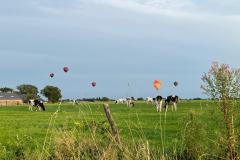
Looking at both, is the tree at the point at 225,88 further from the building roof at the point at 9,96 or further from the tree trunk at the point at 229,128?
the building roof at the point at 9,96

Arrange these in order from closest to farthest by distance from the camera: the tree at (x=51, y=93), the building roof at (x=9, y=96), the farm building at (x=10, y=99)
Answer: the tree at (x=51, y=93)
the farm building at (x=10, y=99)
the building roof at (x=9, y=96)

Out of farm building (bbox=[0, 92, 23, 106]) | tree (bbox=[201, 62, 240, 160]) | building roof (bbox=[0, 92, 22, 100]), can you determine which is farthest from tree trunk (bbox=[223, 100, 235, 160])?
building roof (bbox=[0, 92, 22, 100])

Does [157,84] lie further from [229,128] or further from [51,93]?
[51,93]

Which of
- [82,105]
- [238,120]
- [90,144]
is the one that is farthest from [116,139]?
[238,120]

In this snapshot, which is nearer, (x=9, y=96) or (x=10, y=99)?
(x=10, y=99)

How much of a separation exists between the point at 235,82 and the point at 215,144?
2.27 m

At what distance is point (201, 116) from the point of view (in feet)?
33.2

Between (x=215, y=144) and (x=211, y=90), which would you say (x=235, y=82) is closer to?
(x=211, y=90)

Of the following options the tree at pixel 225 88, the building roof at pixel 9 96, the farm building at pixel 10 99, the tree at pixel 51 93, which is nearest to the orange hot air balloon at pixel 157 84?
the tree at pixel 225 88

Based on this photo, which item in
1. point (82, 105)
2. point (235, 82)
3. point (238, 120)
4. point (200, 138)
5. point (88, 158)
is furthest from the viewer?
point (82, 105)

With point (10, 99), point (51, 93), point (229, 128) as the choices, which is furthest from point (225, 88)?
point (10, 99)

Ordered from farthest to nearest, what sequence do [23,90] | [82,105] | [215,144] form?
A: [23,90]
[82,105]
[215,144]

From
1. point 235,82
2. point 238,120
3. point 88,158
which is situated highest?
point 235,82

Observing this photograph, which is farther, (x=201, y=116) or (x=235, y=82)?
(x=201, y=116)
